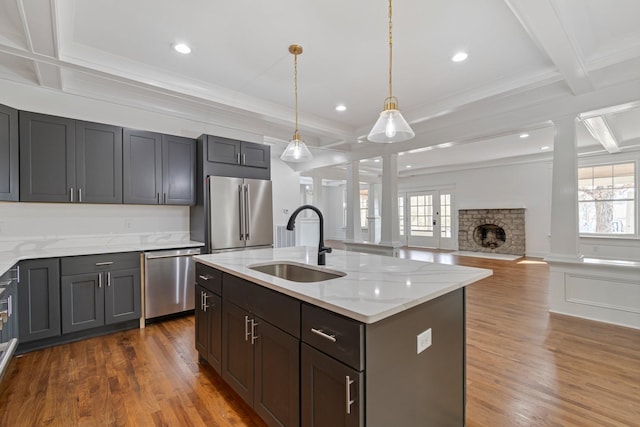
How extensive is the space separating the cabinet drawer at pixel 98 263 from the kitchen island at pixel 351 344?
173 cm

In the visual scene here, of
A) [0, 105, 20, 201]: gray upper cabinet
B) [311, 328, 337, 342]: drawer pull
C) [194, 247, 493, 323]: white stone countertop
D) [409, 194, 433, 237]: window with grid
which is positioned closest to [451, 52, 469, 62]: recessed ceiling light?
[194, 247, 493, 323]: white stone countertop

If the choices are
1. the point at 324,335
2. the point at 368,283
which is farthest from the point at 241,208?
the point at 324,335

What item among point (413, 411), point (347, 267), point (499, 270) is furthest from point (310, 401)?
point (499, 270)

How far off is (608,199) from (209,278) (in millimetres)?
8117

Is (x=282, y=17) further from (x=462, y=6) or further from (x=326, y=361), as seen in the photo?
(x=326, y=361)

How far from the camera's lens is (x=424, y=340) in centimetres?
137

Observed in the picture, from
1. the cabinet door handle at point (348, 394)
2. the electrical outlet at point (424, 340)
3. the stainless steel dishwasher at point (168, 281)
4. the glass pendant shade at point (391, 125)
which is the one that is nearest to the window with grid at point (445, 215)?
the stainless steel dishwasher at point (168, 281)

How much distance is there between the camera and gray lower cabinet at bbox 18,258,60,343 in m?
2.56

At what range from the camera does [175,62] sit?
285 cm

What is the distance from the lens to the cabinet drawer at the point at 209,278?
2077 millimetres

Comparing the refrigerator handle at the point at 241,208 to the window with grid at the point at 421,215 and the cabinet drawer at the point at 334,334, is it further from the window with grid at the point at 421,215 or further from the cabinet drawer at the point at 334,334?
the window with grid at the point at 421,215

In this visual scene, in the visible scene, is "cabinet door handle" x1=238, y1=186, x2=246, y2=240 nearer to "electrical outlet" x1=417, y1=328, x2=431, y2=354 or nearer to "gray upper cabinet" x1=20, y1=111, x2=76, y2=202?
"gray upper cabinet" x1=20, y1=111, x2=76, y2=202

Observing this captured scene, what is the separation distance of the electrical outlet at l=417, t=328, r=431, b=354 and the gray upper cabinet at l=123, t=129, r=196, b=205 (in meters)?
3.34

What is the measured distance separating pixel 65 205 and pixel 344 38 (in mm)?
3344
